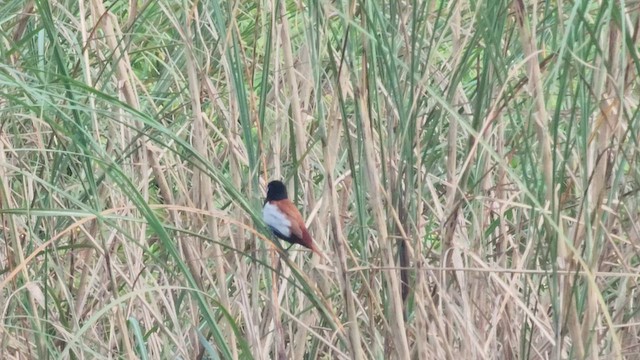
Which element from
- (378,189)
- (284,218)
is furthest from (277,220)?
(378,189)

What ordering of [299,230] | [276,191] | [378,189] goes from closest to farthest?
[378,189] → [299,230] → [276,191]

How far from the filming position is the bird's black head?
1609mm

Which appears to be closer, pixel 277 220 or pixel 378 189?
pixel 378 189

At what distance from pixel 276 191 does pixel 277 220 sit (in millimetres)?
86

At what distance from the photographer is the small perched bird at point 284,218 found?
1.50 metres

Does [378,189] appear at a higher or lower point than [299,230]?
higher

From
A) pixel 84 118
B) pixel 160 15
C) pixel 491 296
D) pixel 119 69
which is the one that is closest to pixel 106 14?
pixel 119 69

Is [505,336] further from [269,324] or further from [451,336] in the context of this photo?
[269,324]

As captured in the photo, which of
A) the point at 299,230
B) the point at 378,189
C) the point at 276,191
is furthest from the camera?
the point at 276,191

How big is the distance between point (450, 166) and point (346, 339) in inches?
10.9

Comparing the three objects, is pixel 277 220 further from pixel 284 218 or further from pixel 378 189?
pixel 378 189

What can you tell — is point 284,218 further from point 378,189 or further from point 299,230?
point 378,189

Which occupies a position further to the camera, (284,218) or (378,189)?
(284,218)

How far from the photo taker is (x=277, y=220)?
1538mm
